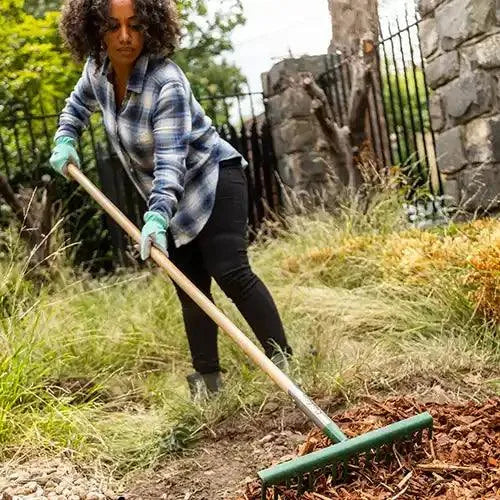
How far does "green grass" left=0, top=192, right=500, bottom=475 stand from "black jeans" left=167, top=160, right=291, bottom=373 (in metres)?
0.21

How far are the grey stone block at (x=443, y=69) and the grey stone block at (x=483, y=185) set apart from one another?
25.0 inches

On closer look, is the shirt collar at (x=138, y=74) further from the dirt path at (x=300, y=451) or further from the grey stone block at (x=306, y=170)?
the grey stone block at (x=306, y=170)

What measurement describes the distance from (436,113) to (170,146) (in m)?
3.11

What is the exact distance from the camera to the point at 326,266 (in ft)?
15.2

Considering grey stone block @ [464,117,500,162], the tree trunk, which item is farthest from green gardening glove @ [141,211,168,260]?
the tree trunk

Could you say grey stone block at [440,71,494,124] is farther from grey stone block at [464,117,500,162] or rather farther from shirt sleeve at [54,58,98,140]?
shirt sleeve at [54,58,98,140]

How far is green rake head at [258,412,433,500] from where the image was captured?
1.73 m

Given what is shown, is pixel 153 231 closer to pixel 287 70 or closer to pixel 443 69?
pixel 443 69

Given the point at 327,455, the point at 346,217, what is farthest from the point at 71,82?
the point at 327,455

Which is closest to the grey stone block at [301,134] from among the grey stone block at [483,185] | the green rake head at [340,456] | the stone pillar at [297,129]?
the stone pillar at [297,129]

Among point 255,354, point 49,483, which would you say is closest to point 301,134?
point 255,354

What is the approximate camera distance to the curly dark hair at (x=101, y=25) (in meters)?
2.64

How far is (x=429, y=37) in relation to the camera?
16.9ft

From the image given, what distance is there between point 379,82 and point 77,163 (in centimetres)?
413
